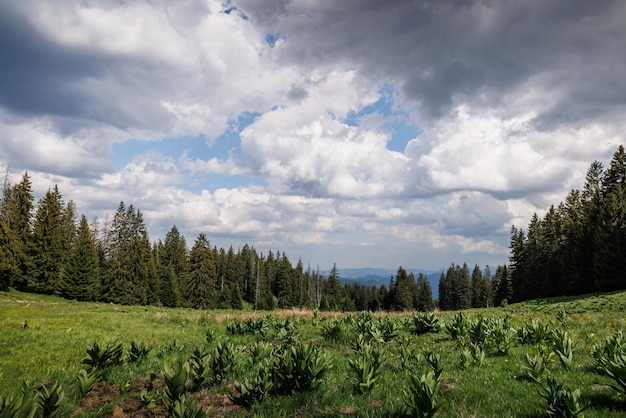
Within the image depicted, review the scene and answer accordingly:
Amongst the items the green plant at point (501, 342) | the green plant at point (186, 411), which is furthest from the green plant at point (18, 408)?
the green plant at point (501, 342)

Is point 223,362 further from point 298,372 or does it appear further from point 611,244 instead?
point 611,244

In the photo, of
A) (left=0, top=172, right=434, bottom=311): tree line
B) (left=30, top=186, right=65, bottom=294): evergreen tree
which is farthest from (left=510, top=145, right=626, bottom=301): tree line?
(left=30, top=186, right=65, bottom=294): evergreen tree

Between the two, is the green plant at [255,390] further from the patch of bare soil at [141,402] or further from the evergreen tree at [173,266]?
the evergreen tree at [173,266]

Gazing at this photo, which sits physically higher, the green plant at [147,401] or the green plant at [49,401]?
the green plant at [49,401]

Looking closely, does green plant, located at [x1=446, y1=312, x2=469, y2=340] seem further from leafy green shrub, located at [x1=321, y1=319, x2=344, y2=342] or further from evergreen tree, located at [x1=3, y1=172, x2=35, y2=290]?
evergreen tree, located at [x1=3, y1=172, x2=35, y2=290]

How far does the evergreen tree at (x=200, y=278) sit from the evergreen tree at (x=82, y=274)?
18.2 meters

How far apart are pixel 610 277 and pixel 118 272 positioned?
7595cm

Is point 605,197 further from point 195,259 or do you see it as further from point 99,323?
point 195,259

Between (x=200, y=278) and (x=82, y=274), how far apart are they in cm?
2194

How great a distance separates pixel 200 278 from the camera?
73188 mm

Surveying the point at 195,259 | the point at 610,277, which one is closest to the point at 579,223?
the point at 610,277

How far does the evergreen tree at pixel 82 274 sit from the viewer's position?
183 feet

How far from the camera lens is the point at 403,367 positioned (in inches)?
338

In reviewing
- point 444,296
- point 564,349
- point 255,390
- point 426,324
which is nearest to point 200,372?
point 255,390
